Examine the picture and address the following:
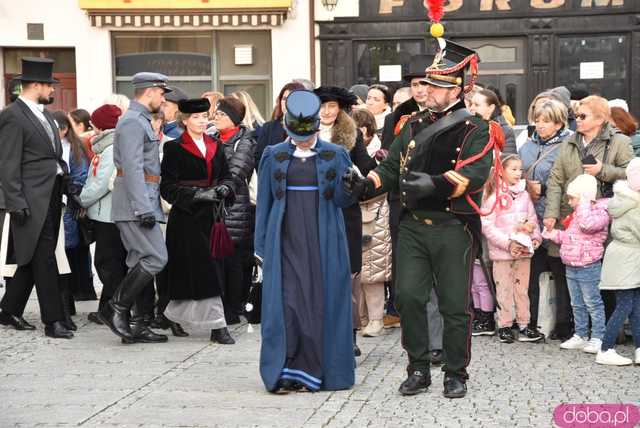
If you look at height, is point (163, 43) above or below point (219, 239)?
above

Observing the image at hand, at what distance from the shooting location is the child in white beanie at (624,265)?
8695 millimetres

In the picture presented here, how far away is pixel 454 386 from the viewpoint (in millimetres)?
7484

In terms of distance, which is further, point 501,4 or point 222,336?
point 501,4

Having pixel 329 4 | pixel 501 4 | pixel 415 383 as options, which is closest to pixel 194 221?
pixel 415 383

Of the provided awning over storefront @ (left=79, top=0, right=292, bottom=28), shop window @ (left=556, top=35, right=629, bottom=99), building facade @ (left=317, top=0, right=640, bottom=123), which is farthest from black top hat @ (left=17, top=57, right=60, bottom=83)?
shop window @ (left=556, top=35, right=629, bottom=99)

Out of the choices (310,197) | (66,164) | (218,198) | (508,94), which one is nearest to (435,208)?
(310,197)

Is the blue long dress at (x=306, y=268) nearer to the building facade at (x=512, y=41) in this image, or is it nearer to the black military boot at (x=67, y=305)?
the black military boot at (x=67, y=305)

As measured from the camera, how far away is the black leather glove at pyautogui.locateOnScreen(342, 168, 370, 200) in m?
7.50

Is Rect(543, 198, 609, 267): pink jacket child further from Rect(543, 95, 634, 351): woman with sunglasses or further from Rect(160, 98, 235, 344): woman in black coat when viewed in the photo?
Rect(160, 98, 235, 344): woman in black coat

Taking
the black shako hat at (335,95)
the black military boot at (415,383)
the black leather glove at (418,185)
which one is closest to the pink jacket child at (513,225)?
the black shako hat at (335,95)

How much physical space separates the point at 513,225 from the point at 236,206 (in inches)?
92.1

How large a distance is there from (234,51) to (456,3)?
379cm

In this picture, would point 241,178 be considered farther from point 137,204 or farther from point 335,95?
point 335,95

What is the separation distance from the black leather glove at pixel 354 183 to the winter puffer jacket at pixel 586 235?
7.50 feet
